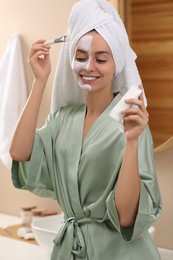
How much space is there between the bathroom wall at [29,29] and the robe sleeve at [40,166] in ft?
2.71

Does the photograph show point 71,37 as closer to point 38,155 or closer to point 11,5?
point 38,155

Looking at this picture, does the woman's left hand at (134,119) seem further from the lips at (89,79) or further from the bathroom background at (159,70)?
the bathroom background at (159,70)

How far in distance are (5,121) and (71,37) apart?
101 centimetres

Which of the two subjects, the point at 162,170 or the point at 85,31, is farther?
the point at 162,170

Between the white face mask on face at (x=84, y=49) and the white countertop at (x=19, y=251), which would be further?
the white countertop at (x=19, y=251)

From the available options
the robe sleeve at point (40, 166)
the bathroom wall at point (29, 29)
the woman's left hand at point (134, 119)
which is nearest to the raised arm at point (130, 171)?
the woman's left hand at point (134, 119)

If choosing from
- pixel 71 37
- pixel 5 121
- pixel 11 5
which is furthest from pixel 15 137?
pixel 11 5

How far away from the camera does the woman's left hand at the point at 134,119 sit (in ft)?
3.54

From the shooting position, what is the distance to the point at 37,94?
1.36m

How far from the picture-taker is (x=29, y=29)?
7.41 ft

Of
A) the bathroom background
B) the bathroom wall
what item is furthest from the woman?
the bathroom wall

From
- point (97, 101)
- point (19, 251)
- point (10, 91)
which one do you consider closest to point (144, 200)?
point (97, 101)

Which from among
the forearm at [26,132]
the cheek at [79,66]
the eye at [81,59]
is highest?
the eye at [81,59]

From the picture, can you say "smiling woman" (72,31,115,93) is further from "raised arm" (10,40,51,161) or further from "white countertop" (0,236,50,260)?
"white countertop" (0,236,50,260)
